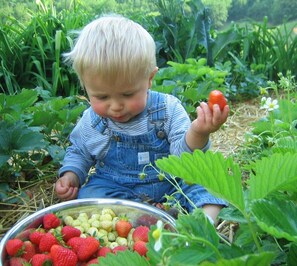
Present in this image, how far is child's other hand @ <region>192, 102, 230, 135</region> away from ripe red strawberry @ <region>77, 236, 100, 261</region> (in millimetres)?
449

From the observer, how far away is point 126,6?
13.0ft

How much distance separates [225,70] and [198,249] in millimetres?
2572

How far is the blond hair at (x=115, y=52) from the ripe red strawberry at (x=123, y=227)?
17.1 inches

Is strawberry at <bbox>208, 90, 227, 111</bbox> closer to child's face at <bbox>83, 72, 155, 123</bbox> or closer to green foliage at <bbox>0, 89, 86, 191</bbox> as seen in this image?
child's face at <bbox>83, 72, 155, 123</bbox>

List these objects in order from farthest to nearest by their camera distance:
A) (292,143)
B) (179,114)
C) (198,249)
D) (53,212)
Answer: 1. (179,114)
2. (53,212)
3. (292,143)
4. (198,249)

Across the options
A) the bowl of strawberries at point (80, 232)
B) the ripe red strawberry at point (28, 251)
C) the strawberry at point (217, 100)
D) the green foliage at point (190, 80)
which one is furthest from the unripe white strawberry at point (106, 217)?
the green foliage at point (190, 80)

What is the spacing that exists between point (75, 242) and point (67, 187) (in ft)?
1.50

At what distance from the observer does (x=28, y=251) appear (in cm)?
141

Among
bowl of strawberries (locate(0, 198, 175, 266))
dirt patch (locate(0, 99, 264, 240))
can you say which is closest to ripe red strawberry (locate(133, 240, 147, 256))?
bowl of strawberries (locate(0, 198, 175, 266))

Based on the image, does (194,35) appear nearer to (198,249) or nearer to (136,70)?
(136,70)

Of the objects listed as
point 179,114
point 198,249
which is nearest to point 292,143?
point 198,249

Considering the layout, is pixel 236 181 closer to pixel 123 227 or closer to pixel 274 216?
pixel 274 216

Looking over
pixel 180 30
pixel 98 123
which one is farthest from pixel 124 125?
pixel 180 30

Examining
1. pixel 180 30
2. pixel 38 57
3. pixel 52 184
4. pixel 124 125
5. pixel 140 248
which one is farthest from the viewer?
pixel 180 30
